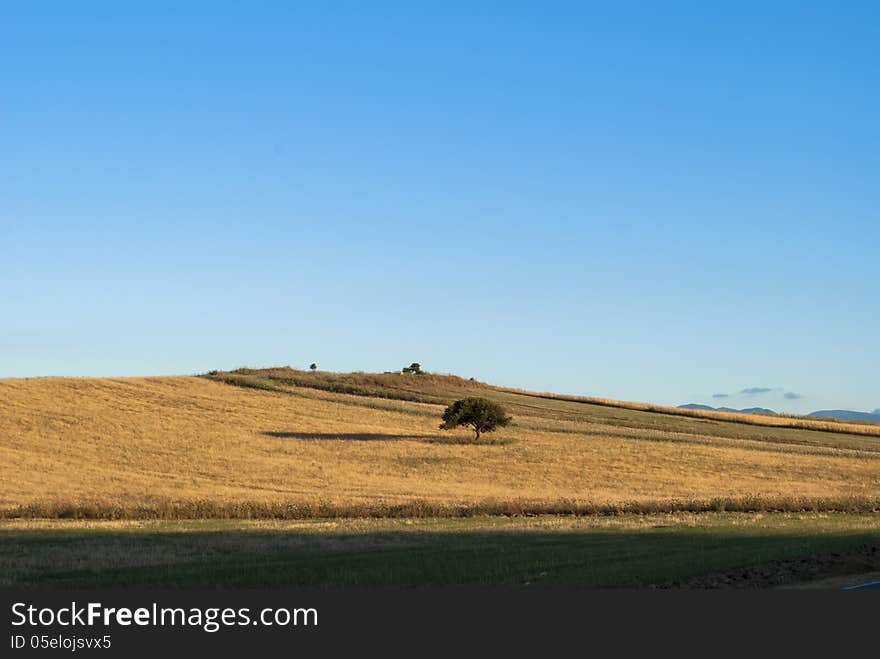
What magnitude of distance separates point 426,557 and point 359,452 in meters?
37.0

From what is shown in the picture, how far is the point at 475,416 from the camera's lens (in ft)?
232

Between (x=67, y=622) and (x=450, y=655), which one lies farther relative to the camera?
(x=67, y=622)

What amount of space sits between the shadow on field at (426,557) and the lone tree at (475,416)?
38697mm

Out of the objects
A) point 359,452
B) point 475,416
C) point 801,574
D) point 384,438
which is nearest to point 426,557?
point 801,574

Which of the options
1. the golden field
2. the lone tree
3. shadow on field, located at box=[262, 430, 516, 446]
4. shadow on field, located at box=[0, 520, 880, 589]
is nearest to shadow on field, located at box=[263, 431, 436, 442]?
shadow on field, located at box=[262, 430, 516, 446]

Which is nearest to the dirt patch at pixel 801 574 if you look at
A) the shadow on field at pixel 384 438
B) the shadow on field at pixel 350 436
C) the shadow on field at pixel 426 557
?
the shadow on field at pixel 426 557

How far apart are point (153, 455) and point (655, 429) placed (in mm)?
39319

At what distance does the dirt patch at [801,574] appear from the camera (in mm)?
18656

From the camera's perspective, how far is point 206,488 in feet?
148

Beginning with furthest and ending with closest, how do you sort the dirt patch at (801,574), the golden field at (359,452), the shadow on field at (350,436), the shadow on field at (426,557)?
the shadow on field at (350,436) → the golden field at (359,452) → the shadow on field at (426,557) → the dirt patch at (801,574)

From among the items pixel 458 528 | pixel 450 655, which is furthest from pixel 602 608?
pixel 458 528

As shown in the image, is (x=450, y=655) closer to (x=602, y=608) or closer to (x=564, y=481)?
(x=602, y=608)

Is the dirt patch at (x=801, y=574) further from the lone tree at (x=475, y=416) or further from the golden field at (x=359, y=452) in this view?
the lone tree at (x=475, y=416)

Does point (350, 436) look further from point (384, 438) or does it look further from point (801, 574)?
point (801, 574)
